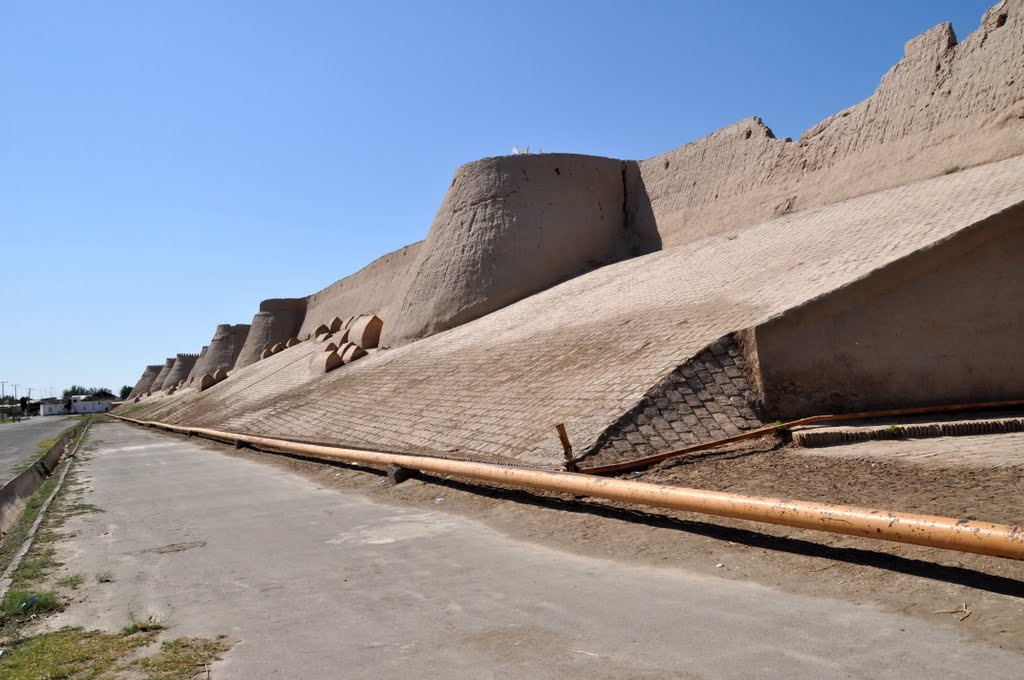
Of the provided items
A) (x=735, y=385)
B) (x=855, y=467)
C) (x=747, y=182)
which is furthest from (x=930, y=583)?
(x=747, y=182)

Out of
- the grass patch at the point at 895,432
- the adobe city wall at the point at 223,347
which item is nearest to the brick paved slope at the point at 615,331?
the grass patch at the point at 895,432

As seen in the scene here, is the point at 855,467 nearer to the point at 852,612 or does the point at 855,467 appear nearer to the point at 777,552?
the point at 777,552

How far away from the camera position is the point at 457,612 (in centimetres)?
359

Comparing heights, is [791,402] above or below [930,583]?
above

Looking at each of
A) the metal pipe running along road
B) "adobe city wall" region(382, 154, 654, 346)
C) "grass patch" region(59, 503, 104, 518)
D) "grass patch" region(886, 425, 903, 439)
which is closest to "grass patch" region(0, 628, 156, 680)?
the metal pipe running along road

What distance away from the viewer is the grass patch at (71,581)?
4.57 m

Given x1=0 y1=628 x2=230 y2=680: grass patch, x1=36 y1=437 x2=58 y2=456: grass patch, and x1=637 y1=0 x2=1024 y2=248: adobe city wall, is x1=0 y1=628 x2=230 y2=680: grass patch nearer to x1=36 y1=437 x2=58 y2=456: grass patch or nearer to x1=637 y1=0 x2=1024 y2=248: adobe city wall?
x1=637 y1=0 x2=1024 y2=248: adobe city wall

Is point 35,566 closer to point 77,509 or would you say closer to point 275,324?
point 77,509

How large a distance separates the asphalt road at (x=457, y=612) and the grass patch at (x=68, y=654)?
18cm

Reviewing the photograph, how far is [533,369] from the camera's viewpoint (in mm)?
10867

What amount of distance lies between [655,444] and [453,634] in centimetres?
402

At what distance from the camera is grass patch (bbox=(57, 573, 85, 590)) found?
15.0 feet

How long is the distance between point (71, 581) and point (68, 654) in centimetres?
157

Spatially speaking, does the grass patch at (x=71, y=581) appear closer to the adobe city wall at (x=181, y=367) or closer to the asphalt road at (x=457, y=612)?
the asphalt road at (x=457, y=612)
